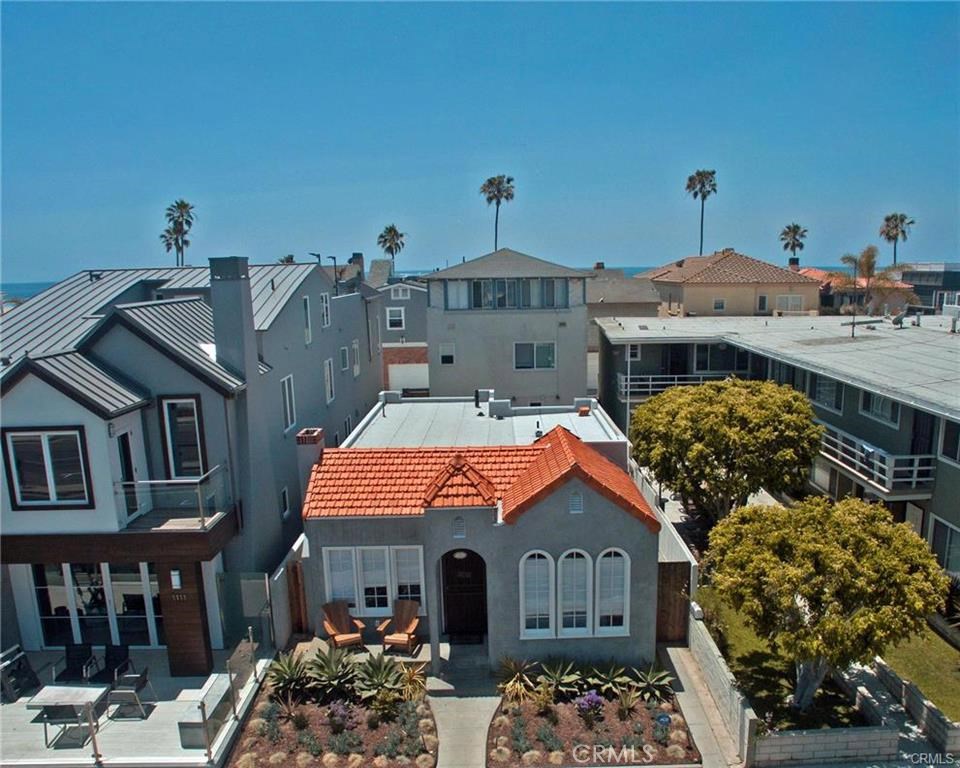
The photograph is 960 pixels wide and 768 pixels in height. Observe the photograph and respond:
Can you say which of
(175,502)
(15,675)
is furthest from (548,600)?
(15,675)

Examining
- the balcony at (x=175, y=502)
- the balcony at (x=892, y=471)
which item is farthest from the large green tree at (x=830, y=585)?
the balcony at (x=175, y=502)

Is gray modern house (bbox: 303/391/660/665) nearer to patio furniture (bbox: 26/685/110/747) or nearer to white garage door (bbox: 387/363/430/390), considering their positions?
patio furniture (bbox: 26/685/110/747)

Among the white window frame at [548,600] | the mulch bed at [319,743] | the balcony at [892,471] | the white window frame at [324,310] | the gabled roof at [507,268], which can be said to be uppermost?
the gabled roof at [507,268]

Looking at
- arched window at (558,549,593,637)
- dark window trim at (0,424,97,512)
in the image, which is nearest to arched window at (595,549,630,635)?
arched window at (558,549,593,637)

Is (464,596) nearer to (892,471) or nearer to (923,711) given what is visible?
(923,711)

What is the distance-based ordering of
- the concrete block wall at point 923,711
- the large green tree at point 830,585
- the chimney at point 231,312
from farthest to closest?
the chimney at point 231,312, the concrete block wall at point 923,711, the large green tree at point 830,585

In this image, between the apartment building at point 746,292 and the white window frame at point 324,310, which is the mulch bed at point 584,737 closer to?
the white window frame at point 324,310
